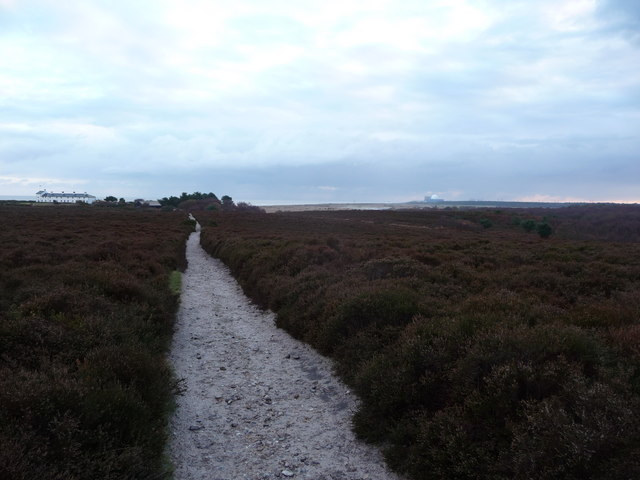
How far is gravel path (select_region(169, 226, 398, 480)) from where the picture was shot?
5.66 meters

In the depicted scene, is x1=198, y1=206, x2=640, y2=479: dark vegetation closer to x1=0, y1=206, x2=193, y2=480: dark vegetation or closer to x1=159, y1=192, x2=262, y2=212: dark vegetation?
x1=0, y1=206, x2=193, y2=480: dark vegetation

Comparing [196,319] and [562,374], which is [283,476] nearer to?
[562,374]

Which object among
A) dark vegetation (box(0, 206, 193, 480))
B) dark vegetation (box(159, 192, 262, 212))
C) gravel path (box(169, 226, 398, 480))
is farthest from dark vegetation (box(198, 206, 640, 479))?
dark vegetation (box(159, 192, 262, 212))

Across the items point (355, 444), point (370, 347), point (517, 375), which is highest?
point (517, 375)

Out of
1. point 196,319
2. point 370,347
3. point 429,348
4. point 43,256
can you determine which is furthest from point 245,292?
point 429,348

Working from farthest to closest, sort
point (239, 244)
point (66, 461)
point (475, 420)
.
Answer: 1. point (239, 244)
2. point (475, 420)
3. point (66, 461)

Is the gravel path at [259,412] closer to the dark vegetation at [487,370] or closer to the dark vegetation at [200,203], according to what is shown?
the dark vegetation at [487,370]

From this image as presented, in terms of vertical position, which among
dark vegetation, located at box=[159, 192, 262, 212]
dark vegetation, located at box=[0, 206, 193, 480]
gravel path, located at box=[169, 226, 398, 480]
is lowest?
gravel path, located at box=[169, 226, 398, 480]

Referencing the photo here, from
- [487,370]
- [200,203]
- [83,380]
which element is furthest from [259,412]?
[200,203]

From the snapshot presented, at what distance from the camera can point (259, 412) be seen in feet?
23.7

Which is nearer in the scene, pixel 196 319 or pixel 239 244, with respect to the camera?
pixel 196 319

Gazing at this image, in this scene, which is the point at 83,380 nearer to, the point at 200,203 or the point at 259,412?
the point at 259,412

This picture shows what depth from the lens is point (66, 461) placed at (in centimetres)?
419

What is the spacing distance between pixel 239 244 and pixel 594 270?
19241 millimetres
